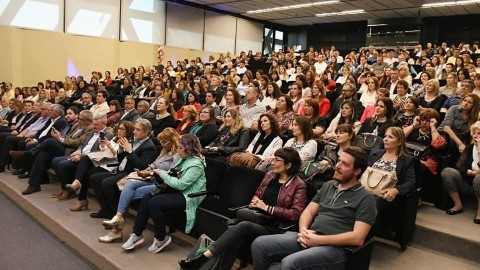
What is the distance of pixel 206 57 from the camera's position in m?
16.6

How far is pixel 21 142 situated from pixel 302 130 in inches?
166

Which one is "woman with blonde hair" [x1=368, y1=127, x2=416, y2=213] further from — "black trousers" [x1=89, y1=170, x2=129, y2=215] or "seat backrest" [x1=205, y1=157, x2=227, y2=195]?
"black trousers" [x1=89, y1=170, x2=129, y2=215]

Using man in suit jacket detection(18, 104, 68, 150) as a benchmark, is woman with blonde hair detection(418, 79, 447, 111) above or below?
above

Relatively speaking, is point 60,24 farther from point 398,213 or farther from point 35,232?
point 398,213

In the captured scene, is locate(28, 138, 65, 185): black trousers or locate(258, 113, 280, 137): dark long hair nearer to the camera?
locate(258, 113, 280, 137): dark long hair

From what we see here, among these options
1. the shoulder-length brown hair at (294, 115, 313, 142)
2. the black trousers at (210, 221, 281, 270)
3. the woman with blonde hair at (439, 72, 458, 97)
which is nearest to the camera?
the black trousers at (210, 221, 281, 270)

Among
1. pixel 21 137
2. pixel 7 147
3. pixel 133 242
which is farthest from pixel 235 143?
pixel 7 147

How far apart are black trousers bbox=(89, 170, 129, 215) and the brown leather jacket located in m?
1.77

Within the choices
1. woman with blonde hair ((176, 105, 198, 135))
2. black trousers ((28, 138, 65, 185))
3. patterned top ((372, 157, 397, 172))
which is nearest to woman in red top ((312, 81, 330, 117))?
Result: woman with blonde hair ((176, 105, 198, 135))

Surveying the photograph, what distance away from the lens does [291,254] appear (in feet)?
7.38

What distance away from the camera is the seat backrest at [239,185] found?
9.86 ft

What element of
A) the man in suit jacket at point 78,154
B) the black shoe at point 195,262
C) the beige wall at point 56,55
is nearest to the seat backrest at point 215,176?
the black shoe at point 195,262

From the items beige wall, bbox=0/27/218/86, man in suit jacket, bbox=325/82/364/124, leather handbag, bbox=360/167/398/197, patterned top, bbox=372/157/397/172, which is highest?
beige wall, bbox=0/27/218/86

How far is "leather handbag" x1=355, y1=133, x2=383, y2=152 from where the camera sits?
3590 millimetres
